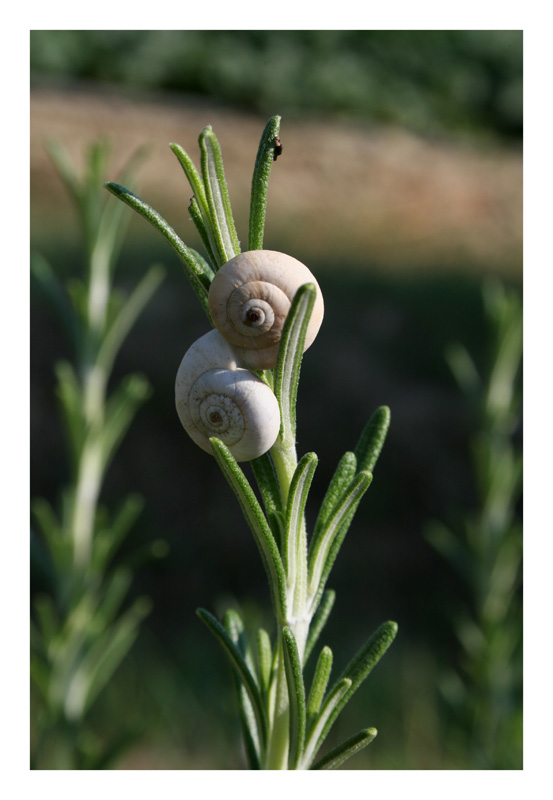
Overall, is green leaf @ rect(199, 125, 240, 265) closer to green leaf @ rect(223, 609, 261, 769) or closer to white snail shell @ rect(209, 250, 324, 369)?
white snail shell @ rect(209, 250, 324, 369)

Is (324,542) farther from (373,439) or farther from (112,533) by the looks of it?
(112,533)

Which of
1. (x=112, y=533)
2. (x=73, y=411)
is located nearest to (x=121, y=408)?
(x=73, y=411)

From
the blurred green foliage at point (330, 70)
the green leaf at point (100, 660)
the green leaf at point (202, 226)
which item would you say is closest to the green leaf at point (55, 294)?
the green leaf at point (100, 660)

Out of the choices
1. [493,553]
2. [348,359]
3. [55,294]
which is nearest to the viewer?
[55,294]

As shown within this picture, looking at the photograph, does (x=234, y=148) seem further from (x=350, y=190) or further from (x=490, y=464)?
(x=490, y=464)

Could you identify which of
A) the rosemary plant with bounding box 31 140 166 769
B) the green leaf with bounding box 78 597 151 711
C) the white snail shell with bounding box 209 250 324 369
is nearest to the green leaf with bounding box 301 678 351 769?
the white snail shell with bounding box 209 250 324 369

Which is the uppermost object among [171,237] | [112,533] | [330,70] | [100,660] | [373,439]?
[330,70]

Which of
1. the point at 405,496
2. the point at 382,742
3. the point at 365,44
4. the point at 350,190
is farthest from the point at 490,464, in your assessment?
the point at 365,44
